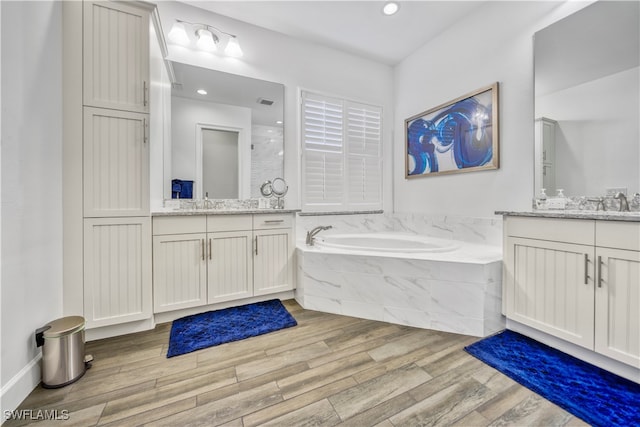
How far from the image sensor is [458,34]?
2.64 meters

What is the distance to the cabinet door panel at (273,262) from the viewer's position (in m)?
2.32

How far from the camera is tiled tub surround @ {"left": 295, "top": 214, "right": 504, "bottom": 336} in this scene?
1803 mm

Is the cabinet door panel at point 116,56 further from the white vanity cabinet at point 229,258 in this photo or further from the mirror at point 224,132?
the white vanity cabinet at point 229,258

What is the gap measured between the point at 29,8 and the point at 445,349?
9.84 ft

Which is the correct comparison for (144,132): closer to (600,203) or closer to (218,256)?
(218,256)

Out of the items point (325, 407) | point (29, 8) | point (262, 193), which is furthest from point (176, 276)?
point (29, 8)

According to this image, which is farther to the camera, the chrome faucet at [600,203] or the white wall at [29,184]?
the chrome faucet at [600,203]

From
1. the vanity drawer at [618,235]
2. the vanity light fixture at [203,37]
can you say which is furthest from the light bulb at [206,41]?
the vanity drawer at [618,235]

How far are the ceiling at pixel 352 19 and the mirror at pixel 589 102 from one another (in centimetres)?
96

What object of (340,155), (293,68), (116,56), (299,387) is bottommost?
(299,387)

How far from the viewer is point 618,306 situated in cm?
133

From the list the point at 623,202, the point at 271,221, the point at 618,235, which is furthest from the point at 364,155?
the point at 618,235

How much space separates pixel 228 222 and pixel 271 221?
38 cm

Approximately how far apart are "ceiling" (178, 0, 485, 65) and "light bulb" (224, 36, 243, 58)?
0.80 ft
